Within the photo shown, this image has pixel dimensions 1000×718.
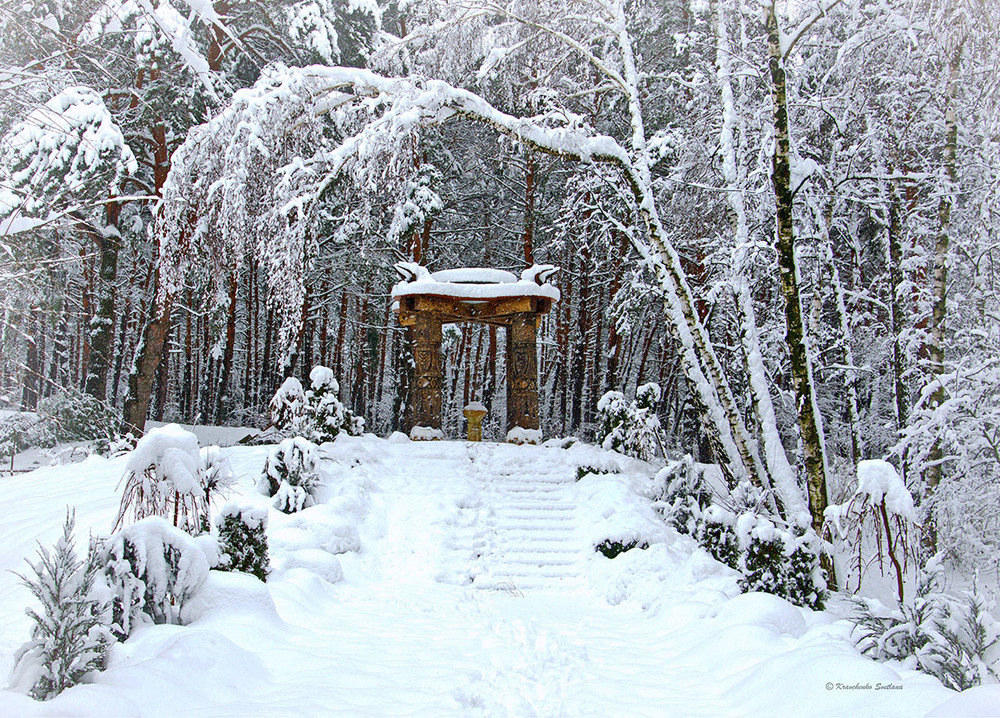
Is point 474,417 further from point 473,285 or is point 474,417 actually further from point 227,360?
point 227,360

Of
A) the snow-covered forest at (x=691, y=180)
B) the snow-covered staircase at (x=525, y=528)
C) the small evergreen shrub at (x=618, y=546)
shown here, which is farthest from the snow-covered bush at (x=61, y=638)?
the small evergreen shrub at (x=618, y=546)

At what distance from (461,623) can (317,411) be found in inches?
249

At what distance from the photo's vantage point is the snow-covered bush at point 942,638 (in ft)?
8.73

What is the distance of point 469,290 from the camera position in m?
11.2

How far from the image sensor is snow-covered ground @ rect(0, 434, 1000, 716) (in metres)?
2.74

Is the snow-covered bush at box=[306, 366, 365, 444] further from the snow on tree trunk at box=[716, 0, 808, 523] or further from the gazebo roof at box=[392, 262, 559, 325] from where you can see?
the snow on tree trunk at box=[716, 0, 808, 523]

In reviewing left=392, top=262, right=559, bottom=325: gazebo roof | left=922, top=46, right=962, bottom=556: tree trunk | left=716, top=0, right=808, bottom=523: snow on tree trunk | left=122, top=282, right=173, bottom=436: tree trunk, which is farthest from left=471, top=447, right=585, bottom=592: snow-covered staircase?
left=122, top=282, right=173, bottom=436: tree trunk

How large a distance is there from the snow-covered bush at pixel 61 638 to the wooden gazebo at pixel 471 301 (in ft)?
28.4

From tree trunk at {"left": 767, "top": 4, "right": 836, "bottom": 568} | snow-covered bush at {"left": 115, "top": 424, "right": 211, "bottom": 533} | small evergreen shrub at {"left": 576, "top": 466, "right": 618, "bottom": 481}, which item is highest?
tree trunk at {"left": 767, "top": 4, "right": 836, "bottom": 568}

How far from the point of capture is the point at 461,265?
19.6m

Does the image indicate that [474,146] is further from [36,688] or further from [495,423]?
[36,688]

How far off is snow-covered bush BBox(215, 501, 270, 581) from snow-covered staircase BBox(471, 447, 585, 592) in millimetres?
2398

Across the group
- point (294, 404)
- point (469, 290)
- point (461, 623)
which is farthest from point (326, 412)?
point (461, 623)

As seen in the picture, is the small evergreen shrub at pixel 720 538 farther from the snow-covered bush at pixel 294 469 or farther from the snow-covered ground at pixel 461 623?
the snow-covered bush at pixel 294 469
